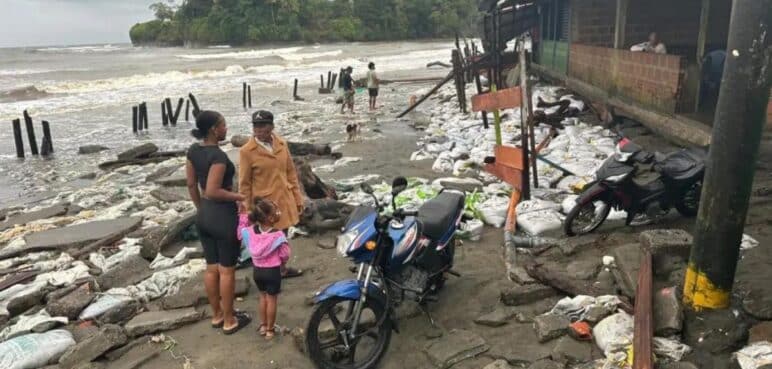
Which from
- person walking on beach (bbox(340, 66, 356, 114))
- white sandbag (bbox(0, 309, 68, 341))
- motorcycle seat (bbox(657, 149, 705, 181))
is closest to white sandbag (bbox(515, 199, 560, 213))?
motorcycle seat (bbox(657, 149, 705, 181))

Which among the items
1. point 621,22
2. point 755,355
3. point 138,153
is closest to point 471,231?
point 755,355

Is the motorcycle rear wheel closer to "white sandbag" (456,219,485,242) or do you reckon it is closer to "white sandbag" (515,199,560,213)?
"white sandbag" (515,199,560,213)

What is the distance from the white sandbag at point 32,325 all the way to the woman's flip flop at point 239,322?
4.91 ft

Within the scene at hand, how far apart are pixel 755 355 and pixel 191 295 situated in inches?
160

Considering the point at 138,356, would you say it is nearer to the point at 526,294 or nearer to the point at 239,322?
the point at 239,322

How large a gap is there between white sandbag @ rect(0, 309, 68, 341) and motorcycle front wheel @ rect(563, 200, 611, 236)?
4.57 m

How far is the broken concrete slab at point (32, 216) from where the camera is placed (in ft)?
26.0

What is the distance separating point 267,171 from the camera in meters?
4.27

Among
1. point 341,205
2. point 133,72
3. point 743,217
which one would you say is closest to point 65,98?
point 133,72

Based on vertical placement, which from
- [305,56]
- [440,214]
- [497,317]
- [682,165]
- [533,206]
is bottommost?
[497,317]

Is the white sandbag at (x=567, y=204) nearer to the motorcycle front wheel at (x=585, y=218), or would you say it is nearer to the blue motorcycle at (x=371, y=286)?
the motorcycle front wheel at (x=585, y=218)

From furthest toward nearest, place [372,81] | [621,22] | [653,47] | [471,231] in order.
Result: [372,81], [653,47], [621,22], [471,231]

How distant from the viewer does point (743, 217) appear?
2.99 m

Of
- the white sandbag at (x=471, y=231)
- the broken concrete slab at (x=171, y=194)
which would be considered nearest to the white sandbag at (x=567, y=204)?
the white sandbag at (x=471, y=231)
